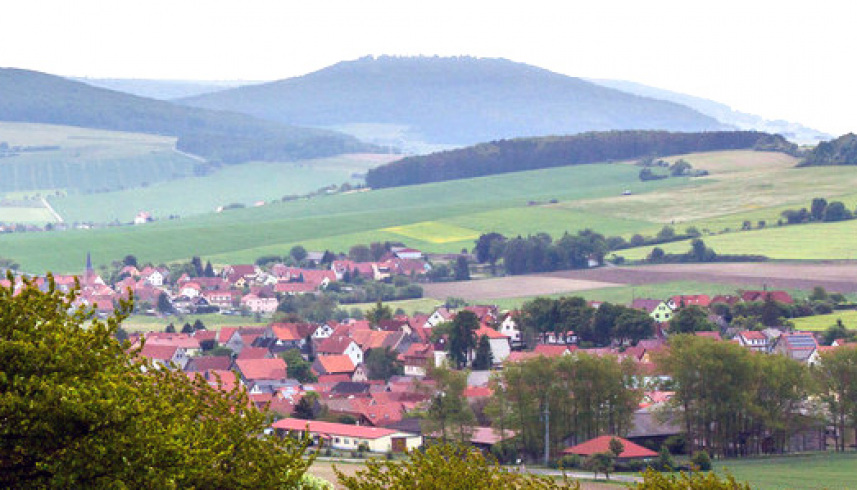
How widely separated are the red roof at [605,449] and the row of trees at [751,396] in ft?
11.0

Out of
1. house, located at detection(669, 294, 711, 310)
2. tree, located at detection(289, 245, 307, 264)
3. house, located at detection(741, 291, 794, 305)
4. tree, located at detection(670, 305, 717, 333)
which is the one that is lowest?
tree, located at detection(289, 245, 307, 264)

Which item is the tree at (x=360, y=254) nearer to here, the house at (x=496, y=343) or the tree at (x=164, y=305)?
the tree at (x=164, y=305)

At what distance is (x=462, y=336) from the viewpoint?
3639 inches

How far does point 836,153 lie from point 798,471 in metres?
127

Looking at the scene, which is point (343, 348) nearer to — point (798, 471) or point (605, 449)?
point (605, 449)

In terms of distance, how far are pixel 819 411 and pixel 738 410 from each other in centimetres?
374

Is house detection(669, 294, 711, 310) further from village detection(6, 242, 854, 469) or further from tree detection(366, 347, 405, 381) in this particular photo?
tree detection(366, 347, 405, 381)

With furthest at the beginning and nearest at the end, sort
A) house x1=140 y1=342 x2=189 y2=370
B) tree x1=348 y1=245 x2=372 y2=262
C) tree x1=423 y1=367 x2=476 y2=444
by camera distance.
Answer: tree x1=348 y1=245 x2=372 y2=262, house x1=140 y1=342 x2=189 y2=370, tree x1=423 y1=367 x2=476 y2=444

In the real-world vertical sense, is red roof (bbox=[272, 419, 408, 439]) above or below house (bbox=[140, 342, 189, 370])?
above

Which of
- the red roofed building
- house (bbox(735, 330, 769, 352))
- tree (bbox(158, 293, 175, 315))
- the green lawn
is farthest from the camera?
tree (bbox(158, 293, 175, 315))

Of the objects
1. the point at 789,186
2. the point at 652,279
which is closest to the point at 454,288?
the point at 652,279

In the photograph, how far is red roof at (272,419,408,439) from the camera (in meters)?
67.4

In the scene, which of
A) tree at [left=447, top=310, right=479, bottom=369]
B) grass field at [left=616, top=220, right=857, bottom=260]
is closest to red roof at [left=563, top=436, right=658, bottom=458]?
tree at [left=447, top=310, right=479, bottom=369]

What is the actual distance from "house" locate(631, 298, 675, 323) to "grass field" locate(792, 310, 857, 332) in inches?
344
